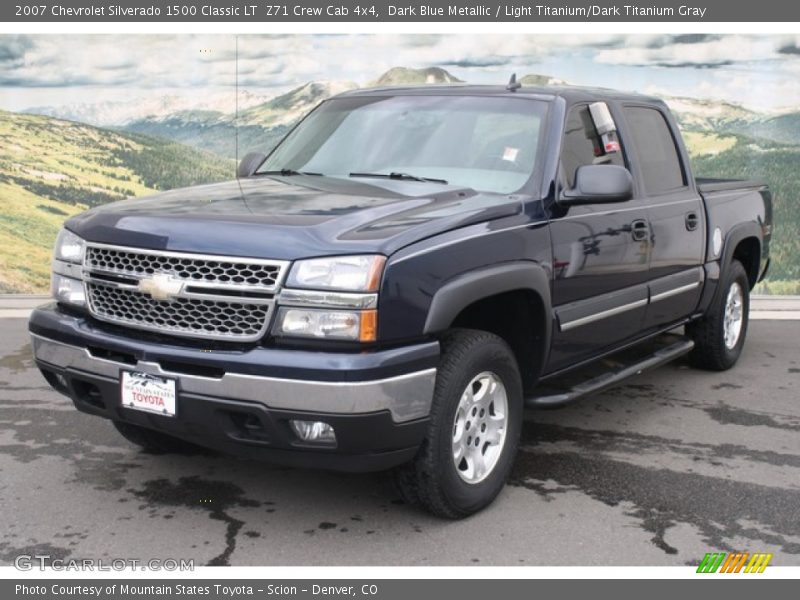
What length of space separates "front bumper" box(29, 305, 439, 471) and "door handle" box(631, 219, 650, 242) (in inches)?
76.7

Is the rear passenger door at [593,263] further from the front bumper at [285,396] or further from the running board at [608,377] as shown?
the front bumper at [285,396]

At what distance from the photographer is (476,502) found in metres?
4.22

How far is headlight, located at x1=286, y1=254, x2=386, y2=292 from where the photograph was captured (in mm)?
3616

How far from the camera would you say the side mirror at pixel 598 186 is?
15.1ft

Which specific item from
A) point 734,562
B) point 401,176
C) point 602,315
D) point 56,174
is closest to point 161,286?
point 401,176

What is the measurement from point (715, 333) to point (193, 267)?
13.7 feet

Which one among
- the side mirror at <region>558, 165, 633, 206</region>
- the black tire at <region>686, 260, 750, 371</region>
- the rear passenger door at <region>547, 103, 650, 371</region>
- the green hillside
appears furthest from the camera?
the green hillside

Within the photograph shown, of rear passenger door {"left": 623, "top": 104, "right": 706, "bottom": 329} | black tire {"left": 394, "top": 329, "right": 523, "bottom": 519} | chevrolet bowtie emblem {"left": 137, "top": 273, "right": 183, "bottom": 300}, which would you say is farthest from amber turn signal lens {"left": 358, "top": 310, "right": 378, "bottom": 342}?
rear passenger door {"left": 623, "top": 104, "right": 706, "bottom": 329}

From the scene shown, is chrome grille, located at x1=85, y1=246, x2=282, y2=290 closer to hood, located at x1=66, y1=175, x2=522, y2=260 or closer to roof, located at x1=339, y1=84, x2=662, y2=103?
hood, located at x1=66, y1=175, x2=522, y2=260

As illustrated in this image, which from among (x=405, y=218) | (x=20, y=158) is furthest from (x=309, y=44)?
(x=405, y=218)

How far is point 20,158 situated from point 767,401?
7783 mm

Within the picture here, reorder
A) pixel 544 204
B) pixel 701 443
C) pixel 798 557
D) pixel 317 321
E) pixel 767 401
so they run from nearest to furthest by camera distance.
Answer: pixel 317 321 < pixel 798 557 < pixel 544 204 < pixel 701 443 < pixel 767 401

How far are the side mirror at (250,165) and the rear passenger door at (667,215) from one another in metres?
2.14

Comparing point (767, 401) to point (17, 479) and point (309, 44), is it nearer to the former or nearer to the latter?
point (17, 479)
